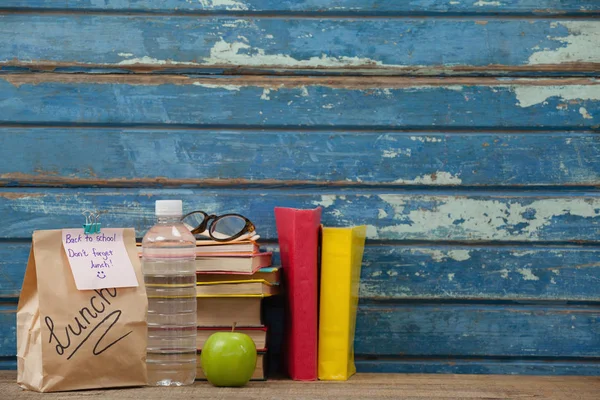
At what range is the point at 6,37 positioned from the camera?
1.78 metres

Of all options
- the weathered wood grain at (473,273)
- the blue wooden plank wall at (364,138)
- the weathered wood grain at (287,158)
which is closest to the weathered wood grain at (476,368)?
the blue wooden plank wall at (364,138)

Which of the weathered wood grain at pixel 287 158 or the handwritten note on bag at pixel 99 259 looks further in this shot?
the weathered wood grain at pixel 287 158

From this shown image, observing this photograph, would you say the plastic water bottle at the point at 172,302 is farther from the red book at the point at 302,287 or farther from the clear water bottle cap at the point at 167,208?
the red book at the point at 302,287

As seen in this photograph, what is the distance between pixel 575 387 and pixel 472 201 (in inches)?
17.9

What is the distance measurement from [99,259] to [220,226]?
0.32 meters

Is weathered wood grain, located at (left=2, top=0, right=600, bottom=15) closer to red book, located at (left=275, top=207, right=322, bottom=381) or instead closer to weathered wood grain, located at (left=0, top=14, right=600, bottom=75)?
weathered wood grain, located at (left=0, top=14, right=600, bottom=75)

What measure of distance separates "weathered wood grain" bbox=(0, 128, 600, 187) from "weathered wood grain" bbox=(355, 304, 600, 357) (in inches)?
11.5

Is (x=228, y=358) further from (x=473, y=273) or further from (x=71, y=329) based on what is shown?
(x=473, y=273)

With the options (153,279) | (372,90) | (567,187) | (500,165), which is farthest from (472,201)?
(153,279)

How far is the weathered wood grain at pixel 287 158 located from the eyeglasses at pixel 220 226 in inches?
3.5

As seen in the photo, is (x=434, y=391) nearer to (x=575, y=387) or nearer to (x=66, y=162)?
(x=575, y=387)

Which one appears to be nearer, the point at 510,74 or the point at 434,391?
the point at 434,391

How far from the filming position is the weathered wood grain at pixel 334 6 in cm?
178

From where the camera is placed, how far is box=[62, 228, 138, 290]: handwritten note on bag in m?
1.46
